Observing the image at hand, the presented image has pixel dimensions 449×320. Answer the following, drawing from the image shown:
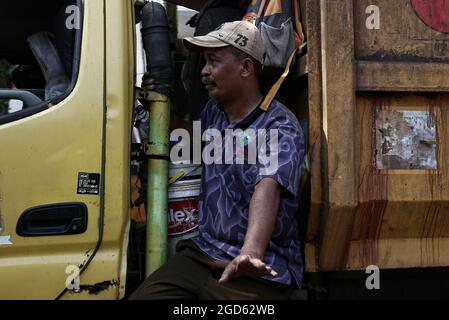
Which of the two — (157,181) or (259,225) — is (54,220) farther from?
(259,225)

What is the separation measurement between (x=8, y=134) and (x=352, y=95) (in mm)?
1197

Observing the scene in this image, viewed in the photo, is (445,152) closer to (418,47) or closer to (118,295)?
(418,47)

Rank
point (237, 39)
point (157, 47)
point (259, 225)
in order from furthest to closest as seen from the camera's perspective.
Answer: point (157, 47)
point (237, 39)
point (259, 225)

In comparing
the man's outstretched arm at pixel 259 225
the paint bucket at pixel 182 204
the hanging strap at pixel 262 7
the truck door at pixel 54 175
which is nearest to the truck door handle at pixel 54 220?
the truck door at pixel 54 175

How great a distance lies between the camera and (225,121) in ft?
7.25

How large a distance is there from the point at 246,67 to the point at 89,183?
28.4 inches

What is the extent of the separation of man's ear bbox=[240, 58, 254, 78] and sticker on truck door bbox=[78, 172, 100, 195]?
2.16ft

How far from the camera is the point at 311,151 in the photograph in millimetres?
2025

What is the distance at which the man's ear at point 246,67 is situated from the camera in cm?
212

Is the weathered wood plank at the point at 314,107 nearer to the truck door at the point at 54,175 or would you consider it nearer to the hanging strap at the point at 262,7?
the hanging strap at the point at 262,7

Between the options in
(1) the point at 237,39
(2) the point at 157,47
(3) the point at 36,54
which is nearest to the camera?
(1) the point at 237,39

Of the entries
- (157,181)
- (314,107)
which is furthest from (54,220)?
(314,107)
